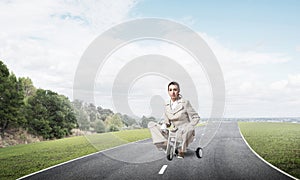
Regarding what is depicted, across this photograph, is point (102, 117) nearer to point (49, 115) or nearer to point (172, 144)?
point (172, 144)

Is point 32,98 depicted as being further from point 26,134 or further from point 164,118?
point 164,118

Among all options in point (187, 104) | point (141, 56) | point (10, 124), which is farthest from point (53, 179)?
point (10, 124)

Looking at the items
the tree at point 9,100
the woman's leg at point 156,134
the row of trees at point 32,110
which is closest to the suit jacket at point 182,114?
the woman's leg at point 156,134

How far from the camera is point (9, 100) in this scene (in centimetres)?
3173

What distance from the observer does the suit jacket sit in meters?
5.65

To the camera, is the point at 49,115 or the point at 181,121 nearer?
the point at 181,121

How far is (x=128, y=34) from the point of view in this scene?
9.19 meters

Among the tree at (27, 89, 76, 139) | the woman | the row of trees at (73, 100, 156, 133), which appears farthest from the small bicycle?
the tree at (27, 89, 76, 139)

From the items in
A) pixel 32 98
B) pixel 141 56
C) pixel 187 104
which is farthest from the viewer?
pixel 32 98

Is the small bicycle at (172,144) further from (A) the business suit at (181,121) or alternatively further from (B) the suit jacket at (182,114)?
(B) the suit jacket at (182,114)

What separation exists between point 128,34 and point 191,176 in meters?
4.71

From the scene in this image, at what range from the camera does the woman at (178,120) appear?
539 cm

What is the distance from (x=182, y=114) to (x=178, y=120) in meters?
0.14

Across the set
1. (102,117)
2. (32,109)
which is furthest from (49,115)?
(102,117)
